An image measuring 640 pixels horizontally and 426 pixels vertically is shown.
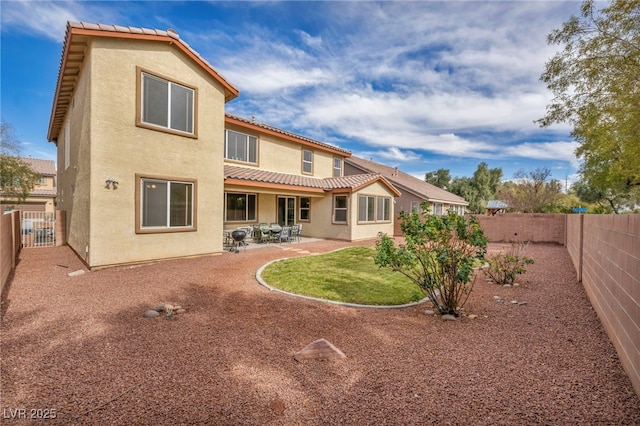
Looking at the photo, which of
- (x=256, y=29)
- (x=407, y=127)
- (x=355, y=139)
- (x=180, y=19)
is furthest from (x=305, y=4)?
(x=355, y=139)

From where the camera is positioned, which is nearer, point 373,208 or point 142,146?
point 142,146

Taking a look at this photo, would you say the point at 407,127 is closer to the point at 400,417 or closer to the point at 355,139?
the point at 355,139

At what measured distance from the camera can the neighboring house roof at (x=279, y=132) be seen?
14989mm

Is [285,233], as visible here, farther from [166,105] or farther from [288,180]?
[166,105]

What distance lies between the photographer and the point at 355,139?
40.0 meters

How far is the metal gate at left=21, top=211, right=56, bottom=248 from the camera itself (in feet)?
43.3

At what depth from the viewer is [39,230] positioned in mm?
13492

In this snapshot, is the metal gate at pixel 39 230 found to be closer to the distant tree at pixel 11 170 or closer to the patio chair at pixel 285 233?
the patio chair at pixel 285 233

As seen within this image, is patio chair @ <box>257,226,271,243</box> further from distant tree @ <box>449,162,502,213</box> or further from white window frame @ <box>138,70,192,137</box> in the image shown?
distant tree @ <box>449,162,502,213</box>

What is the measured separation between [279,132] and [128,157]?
929 centimetres

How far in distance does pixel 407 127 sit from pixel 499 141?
48.3 feet

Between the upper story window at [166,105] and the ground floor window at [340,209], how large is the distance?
30.7 feet

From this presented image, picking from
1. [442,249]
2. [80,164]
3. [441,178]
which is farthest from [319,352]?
[441,178]

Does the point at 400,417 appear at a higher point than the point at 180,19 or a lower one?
lower
